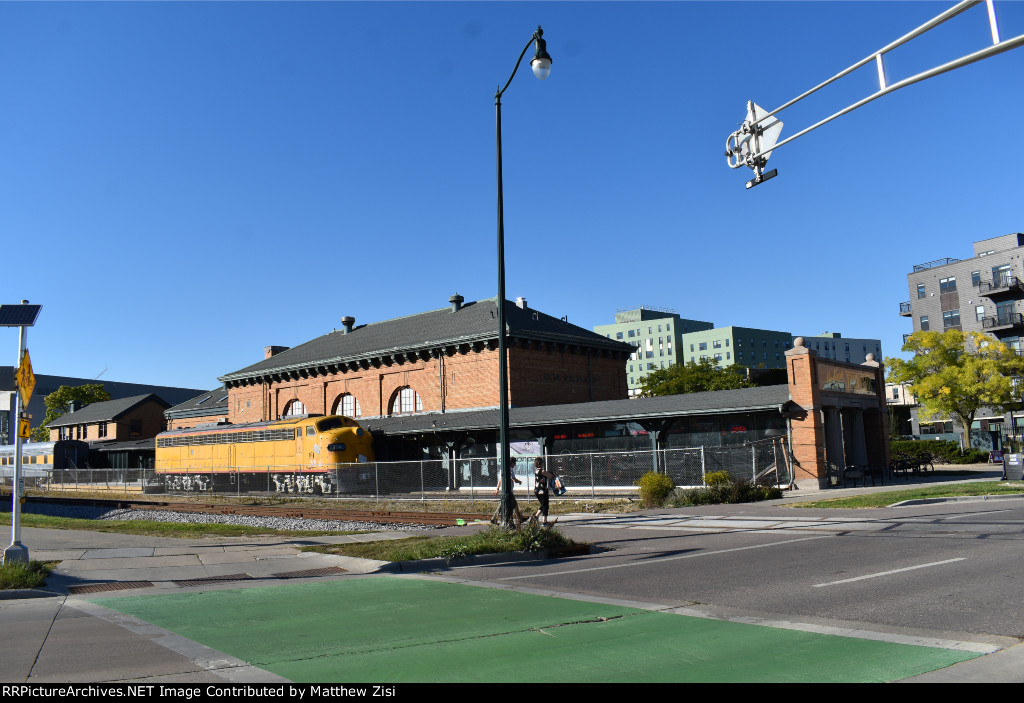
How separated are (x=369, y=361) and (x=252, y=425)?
407 inches

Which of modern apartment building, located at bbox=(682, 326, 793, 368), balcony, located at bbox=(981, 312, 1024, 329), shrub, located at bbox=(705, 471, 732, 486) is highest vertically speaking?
modern apartment building, located at bbox=(682, 326, 793, 368)

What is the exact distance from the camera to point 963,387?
47.6 meters

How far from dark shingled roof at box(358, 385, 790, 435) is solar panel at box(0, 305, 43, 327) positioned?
2440 centimetres

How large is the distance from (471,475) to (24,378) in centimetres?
2536

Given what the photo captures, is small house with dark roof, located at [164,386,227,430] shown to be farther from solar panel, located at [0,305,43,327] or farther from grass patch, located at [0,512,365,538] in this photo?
solar panel, located at [0,305,43,327]

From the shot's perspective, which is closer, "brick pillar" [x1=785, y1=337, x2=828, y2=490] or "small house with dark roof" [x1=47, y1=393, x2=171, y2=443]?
"brick pillar" [x1=785, y1=337, x2=828, y2=490]

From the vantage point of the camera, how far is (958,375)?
48.1 meters

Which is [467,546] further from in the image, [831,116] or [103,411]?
[103,411]

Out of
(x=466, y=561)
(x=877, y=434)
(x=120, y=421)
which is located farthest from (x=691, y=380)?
(x=466, y=561)

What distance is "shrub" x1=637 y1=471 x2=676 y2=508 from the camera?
82.3ft

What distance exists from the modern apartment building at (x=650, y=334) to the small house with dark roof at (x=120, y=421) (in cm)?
9107

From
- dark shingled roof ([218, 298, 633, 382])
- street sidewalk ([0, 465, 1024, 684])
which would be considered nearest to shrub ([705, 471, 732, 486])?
street sidewalk ([0, 465, 1024, 684])

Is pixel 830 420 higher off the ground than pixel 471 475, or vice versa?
pixel 830 420
